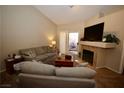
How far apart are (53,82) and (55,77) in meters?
0.09

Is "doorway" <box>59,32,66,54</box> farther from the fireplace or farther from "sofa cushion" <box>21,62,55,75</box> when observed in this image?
"sofa cushion" <box>21,62,55,75</box>

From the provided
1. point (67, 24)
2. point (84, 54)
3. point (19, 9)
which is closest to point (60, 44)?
point (67, 24)

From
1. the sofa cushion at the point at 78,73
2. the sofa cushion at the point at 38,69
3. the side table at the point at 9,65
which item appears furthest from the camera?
the side table at the point at 9,65

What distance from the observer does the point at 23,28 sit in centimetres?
462

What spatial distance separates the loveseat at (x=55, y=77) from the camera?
1.58 m

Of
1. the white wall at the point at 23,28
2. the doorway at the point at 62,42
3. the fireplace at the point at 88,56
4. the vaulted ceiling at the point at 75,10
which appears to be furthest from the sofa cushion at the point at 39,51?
the fireplace at the point at 88,56

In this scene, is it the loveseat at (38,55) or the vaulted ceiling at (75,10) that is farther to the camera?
the vaulted ceiling at (75,10)

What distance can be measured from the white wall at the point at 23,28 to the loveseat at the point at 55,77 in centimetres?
263

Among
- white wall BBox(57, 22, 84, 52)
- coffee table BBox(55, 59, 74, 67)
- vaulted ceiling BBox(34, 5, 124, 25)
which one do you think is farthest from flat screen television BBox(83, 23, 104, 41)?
coffee table BBox(55, 59, 74, 67)

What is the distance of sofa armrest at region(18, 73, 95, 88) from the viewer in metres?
1.58

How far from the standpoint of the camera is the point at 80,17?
565 cm

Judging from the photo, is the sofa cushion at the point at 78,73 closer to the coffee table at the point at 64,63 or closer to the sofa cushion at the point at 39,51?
the coffee table at the point at 64,63
